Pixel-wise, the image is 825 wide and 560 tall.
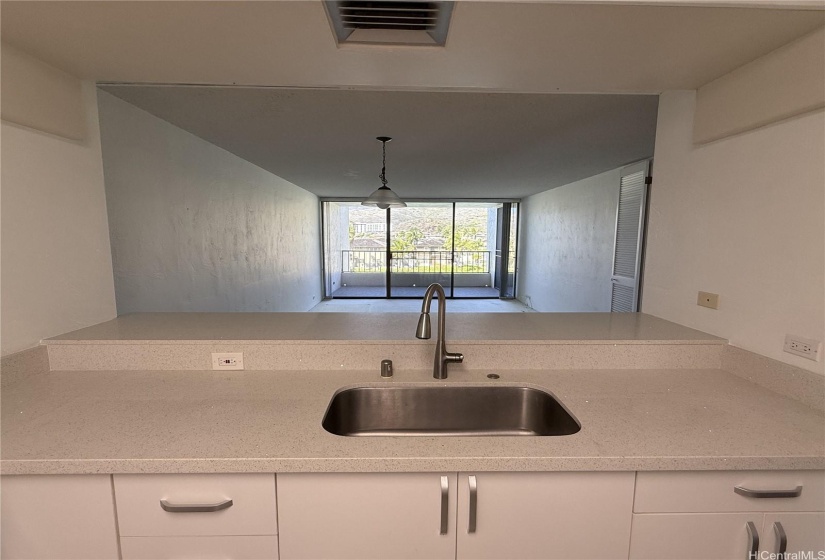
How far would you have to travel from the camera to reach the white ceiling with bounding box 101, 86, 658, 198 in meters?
2.18

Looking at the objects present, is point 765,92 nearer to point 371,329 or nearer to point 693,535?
point 693,535

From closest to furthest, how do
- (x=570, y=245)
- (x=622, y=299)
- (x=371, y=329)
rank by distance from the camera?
(x=371, y=329) < (x=622, y=299) < (x=570, y=245)

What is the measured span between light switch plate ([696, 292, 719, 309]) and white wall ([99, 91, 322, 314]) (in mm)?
3072

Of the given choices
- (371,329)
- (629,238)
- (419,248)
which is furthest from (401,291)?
(371,329)

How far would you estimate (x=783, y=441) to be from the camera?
92cm

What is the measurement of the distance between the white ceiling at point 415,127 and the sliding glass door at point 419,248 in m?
3.55

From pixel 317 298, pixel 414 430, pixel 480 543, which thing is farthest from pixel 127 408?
pixel 317 298

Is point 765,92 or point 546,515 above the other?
point 765,92

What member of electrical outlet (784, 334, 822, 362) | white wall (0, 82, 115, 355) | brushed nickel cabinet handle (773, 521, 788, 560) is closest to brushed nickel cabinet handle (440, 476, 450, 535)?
brushed nickel cabinet handle (773, 521, 788, 560)

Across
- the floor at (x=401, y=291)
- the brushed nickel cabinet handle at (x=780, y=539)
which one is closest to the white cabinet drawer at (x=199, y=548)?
the brushed nickel cabinet handle at (x=780, y=539)

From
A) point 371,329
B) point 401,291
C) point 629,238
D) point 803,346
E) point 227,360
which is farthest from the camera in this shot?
point 401,291

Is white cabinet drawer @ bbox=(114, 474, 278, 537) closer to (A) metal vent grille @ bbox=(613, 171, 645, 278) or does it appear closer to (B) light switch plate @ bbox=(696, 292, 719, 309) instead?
(B) light switch plate @ bbox=(696, 292, 719, 309)

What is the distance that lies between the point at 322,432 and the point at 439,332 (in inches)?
20.6

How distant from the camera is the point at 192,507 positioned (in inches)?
34.2
